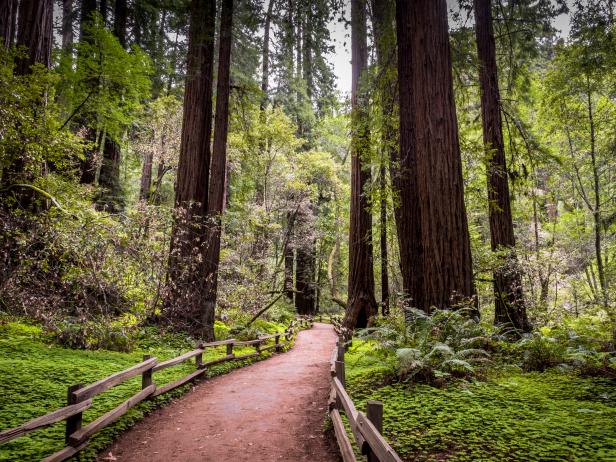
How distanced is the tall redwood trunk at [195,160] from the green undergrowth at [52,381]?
1.39 m

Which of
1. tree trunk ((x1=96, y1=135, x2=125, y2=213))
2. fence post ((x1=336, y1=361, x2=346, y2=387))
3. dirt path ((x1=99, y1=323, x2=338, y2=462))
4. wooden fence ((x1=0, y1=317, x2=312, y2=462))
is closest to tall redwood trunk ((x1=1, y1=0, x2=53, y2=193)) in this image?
tree trunk ((x1=96, y1=135, x2=125, y2=213))

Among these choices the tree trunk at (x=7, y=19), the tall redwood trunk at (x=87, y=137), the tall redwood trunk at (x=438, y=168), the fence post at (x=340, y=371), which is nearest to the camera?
the fence post at (x=340, y=371)

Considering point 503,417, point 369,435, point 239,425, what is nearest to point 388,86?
point 503,417

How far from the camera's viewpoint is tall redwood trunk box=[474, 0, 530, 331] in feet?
30.1

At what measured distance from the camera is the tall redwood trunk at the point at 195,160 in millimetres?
10695

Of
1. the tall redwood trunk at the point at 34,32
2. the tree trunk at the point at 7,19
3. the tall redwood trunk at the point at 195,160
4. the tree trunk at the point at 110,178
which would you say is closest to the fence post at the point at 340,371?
the tall redwood trunk at the point at 195,160

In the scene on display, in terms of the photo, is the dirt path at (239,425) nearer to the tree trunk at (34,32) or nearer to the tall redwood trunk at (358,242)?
the tall redwood trunk at (358,242)

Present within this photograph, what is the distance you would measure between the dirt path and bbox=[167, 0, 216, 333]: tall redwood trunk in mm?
2542

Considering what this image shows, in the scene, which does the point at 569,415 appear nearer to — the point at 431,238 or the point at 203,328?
the point at 431,238

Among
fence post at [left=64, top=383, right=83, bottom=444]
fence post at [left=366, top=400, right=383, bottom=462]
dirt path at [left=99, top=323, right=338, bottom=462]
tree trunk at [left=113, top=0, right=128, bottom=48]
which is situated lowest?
dirt path at [left=99, top=323, right=338, bottom=462]

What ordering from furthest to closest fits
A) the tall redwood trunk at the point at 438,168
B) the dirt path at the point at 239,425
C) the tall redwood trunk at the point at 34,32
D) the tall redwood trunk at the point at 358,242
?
1. the tall redwood trunk at the point at 358,242
2. the tall redwood trunk at the point at 34,32
3. the tall redwood trunk at the point at 438,168
4. the dirt path at the point at 239,425

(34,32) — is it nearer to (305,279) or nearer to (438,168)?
(438,168)

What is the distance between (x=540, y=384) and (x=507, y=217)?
234 inches

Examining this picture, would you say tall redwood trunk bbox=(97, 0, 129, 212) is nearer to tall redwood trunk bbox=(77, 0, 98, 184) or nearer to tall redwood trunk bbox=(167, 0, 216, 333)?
tall redwood trunk bbox=(77, 0, 98, 184)
